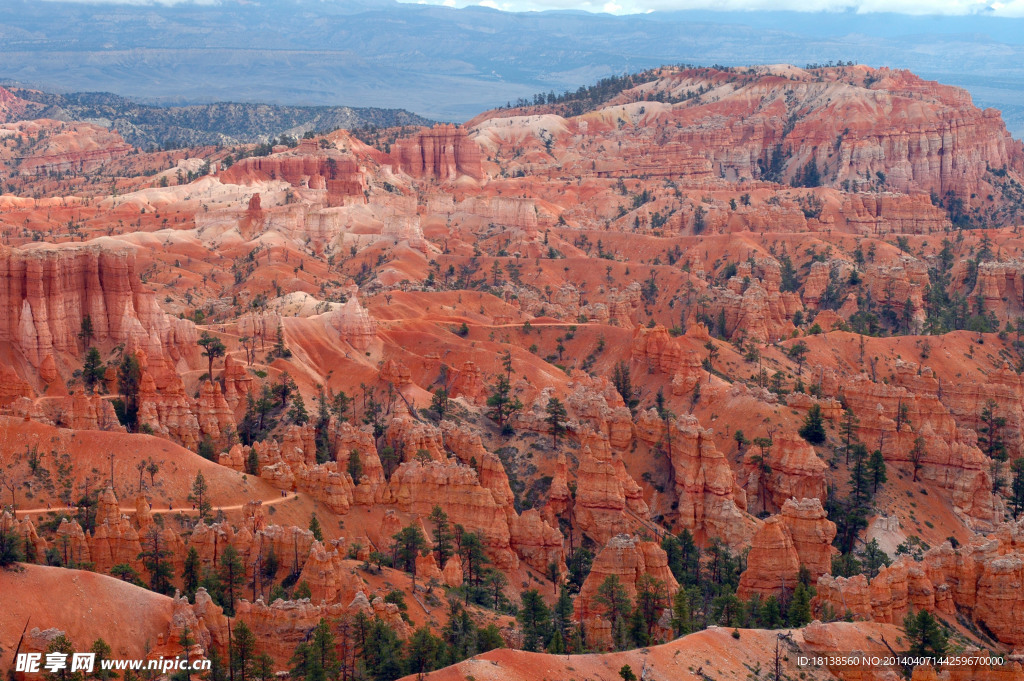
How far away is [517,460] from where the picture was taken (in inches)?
3469

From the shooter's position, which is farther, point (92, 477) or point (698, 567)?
point (698, 567)

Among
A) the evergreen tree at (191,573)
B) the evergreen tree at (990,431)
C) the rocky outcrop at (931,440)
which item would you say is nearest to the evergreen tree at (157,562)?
the evergreen tree at (191,573)

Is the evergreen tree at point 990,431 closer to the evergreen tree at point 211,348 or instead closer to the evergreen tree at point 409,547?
the evergreen tree at point 409,547

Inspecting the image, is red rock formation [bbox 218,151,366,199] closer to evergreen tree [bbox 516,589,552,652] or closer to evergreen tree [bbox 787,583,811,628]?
evergreen tree [bbox 516,589,552,652]

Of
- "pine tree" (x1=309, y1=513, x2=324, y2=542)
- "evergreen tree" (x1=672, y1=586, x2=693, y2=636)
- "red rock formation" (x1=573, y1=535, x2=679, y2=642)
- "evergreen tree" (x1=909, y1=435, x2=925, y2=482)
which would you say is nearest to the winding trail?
"pine tree" (x1=309, y1=513, x2=324, y2=542)

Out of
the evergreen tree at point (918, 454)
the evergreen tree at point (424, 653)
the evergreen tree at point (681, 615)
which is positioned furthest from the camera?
the evergreen tree at point (918, 454)

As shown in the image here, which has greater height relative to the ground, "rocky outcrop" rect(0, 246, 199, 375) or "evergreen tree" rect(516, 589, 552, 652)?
"rocky outcrop" rect(0, 246, 199, 375)

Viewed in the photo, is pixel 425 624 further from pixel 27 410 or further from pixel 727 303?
pixel 727 303

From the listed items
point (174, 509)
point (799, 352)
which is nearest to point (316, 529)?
point (174, 509)

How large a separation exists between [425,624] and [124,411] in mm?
29687

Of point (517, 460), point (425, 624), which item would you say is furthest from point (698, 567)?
point (425, 624)

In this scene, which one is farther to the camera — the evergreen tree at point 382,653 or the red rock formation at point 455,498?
the red rock formation at point 455,498

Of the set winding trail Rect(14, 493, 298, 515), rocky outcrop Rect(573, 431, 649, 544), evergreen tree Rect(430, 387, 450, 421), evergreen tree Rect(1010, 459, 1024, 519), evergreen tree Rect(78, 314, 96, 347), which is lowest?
evergreen tree Rect(1010, 459, 1024, 519)

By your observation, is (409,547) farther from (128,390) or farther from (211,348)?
(211,348)
